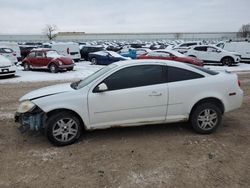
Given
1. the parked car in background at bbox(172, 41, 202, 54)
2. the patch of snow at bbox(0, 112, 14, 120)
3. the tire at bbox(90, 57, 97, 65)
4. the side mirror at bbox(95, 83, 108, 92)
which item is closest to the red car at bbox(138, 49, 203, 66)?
the parked car in background at bbox(172, 41, 202, 54)

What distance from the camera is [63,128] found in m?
5.23

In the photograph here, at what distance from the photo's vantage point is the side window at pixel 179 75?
Answer: 18.4 feet

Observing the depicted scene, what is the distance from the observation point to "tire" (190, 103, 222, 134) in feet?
18.6

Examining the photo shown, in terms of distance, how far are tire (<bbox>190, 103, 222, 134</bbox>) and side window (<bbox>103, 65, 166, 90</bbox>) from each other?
91 cm

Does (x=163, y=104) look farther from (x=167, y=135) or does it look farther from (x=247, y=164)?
(x=247, y=164)

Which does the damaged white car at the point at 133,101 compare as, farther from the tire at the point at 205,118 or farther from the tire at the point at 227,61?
the tire at the point at 227,61

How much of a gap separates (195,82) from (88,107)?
83.0 inches

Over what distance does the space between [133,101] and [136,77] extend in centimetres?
48

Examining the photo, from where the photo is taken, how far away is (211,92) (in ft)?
18.6

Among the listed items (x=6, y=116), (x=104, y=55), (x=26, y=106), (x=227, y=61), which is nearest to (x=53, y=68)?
(x=104, y=55)

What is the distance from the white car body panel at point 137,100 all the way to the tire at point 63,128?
0.47 ft

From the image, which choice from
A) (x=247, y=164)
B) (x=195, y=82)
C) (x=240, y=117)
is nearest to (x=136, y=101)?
(x=195, y=82)

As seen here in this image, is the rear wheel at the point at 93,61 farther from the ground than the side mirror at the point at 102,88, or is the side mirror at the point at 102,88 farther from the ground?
the side mirror at the point at 102,88

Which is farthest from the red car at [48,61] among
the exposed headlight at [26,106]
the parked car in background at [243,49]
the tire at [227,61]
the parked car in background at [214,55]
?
the parked car in background at [243,49]
